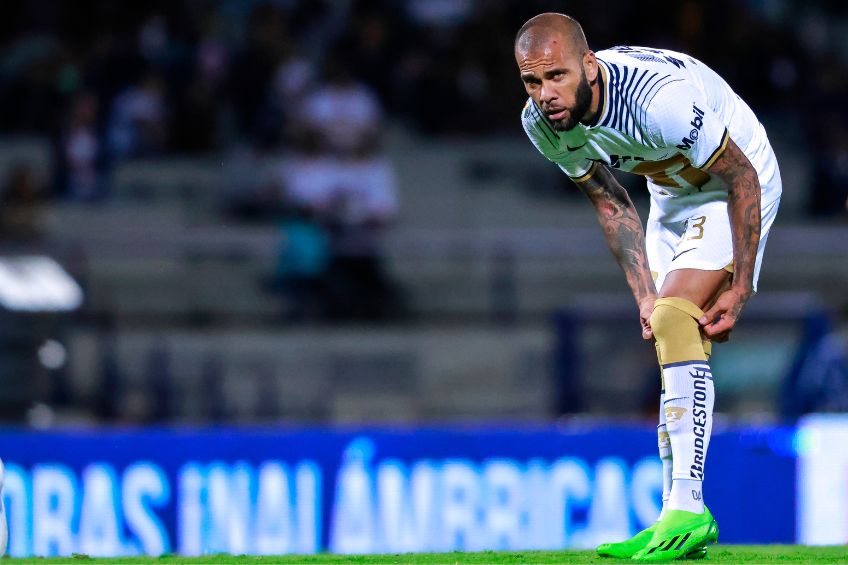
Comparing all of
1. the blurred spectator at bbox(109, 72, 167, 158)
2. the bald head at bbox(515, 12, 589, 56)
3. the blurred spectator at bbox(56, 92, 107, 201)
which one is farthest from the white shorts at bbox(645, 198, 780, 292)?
the blurred spectator at bbox(109, 72, 167, 158)

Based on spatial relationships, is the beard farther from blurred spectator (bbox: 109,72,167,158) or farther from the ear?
blurred spectator (bbox: 109,72,167,158)

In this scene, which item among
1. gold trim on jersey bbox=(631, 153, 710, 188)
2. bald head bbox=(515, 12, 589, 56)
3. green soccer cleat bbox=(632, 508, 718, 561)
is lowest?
green soccer cleat bbox=(632, 508, 718, 561)

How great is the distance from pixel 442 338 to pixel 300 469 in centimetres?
235

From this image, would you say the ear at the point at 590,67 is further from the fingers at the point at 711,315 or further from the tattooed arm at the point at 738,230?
the fingers at the point at 711,315

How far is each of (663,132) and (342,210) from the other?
7360 mm

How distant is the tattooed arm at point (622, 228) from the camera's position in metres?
5.90

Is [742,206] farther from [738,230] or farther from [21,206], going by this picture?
[21,206]

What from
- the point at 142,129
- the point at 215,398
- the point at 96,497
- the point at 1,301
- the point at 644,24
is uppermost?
the point at 644,24

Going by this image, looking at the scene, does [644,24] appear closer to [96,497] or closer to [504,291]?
[504,291]

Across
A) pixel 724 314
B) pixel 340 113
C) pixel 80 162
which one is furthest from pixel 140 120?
pixel 724 314

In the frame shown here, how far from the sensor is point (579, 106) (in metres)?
5.34

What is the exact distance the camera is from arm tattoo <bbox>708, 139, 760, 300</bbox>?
5.41 meters

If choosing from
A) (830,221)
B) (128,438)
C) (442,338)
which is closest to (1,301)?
(128,438)

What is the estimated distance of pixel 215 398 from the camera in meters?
10.7
